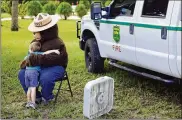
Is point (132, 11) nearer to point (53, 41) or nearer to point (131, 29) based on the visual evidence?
point (131, 29)

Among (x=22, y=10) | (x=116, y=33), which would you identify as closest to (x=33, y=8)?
(x=22, y=10)

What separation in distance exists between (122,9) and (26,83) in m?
1.99

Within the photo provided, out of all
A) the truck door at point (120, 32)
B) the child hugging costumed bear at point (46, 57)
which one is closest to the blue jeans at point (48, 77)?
the child hugging costumed bear at point (46, 57)

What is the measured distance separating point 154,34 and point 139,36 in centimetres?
36

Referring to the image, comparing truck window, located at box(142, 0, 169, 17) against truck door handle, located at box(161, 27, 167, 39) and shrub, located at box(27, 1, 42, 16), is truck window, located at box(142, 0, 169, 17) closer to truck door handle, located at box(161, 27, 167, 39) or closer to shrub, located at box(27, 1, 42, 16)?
truck door handle, located at box(161, 27, 167, 39)

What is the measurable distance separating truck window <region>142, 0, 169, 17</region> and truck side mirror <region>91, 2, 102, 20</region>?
993 mm

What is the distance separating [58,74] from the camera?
5125mm

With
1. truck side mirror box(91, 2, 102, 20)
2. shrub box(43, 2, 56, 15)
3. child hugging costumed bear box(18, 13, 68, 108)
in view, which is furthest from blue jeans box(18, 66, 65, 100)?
shrub box(43, 2, 56, 15)

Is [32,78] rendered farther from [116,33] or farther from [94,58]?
[94,58]

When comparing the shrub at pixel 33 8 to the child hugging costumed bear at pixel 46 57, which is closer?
the child hugging costumed bear at pixel 46 57

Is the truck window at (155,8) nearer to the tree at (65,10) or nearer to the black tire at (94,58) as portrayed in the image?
the black tire at (94,58)

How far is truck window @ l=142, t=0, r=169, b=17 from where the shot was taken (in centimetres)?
504

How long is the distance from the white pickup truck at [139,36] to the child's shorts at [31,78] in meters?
1.38

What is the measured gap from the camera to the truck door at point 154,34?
4816 millimetres
